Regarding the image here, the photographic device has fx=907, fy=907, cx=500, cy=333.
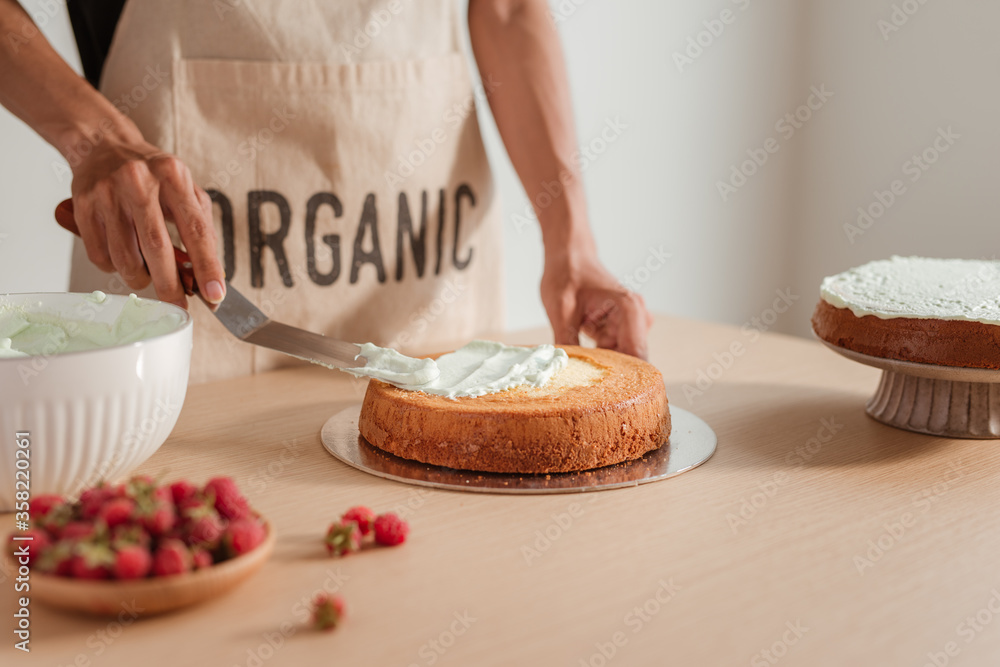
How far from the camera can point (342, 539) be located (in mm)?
673

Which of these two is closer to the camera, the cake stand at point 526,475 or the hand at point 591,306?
the cake stand at point 526,475

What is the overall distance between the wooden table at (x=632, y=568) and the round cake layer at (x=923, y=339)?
0.10m

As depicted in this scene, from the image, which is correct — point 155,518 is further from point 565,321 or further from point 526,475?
point 565,321

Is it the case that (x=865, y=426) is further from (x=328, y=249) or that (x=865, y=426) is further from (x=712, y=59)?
(x=712, y=59)

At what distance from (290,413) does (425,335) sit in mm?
388

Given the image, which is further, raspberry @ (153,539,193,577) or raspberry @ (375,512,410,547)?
raspberry @ (375,512,410,547)

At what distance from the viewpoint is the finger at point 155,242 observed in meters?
0.91

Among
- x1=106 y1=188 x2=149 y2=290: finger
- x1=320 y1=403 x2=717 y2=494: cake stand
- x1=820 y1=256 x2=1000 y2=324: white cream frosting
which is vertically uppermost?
x1=106 y1=188 x2=149 y2=290: finger

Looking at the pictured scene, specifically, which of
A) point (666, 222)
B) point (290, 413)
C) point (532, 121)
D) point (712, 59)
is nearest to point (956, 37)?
point (712, 59)

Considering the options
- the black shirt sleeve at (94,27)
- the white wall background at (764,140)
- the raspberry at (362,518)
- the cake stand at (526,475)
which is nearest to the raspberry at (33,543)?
the raspberry at (362,518)

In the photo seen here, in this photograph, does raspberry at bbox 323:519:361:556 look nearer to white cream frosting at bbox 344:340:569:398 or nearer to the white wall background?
white cream frosting at bbox 344:340:569:398

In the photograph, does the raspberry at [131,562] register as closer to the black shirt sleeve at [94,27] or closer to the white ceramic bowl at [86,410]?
the white ceramic bowl at [86,410]

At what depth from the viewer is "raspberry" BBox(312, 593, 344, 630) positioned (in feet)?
1.87

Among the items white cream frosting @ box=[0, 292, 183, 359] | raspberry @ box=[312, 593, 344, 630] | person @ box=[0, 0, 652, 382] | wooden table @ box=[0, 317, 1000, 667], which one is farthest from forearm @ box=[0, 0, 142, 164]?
raspberry @ box=[312, 593, 344, 630]
